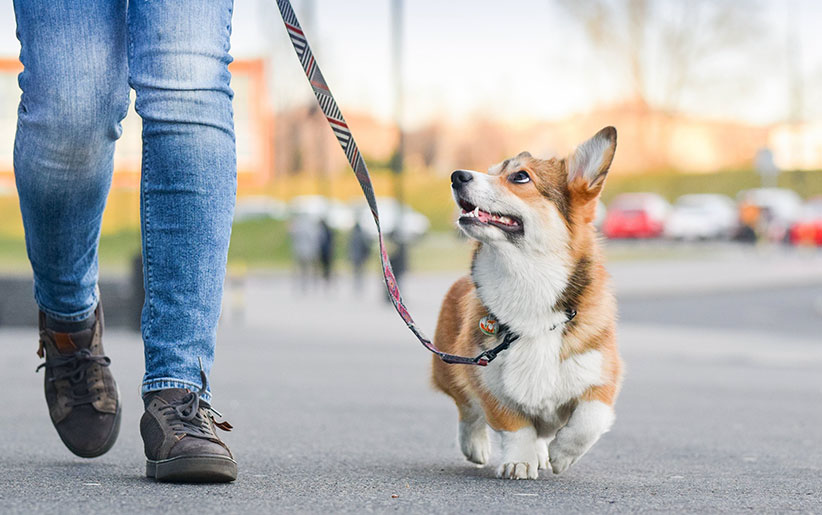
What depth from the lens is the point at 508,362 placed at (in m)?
3.57

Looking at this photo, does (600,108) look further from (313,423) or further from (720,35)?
(313,423)

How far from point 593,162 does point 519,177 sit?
0.25 m

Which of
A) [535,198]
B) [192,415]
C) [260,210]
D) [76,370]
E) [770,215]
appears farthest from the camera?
[260,210]

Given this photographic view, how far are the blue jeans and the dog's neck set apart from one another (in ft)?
2.96

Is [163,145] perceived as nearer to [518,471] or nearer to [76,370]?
[76,370]

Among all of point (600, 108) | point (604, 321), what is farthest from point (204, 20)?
point (600, 108)

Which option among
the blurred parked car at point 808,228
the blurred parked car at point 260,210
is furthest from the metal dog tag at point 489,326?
the blurred parked car at point 260,210

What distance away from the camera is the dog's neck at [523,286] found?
143 inches

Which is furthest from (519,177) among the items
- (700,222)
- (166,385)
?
(700,222)

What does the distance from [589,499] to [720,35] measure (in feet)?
181

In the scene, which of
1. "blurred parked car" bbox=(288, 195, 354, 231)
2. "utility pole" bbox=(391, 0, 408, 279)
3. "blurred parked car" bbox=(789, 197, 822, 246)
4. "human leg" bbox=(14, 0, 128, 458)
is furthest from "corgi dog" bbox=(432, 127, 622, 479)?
"blurred parked car" bbox=(288, 195, 354, 231)

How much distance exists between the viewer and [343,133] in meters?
3.56

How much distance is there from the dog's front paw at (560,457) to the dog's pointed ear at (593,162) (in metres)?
0.81

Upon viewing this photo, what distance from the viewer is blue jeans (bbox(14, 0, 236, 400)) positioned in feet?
10.2
